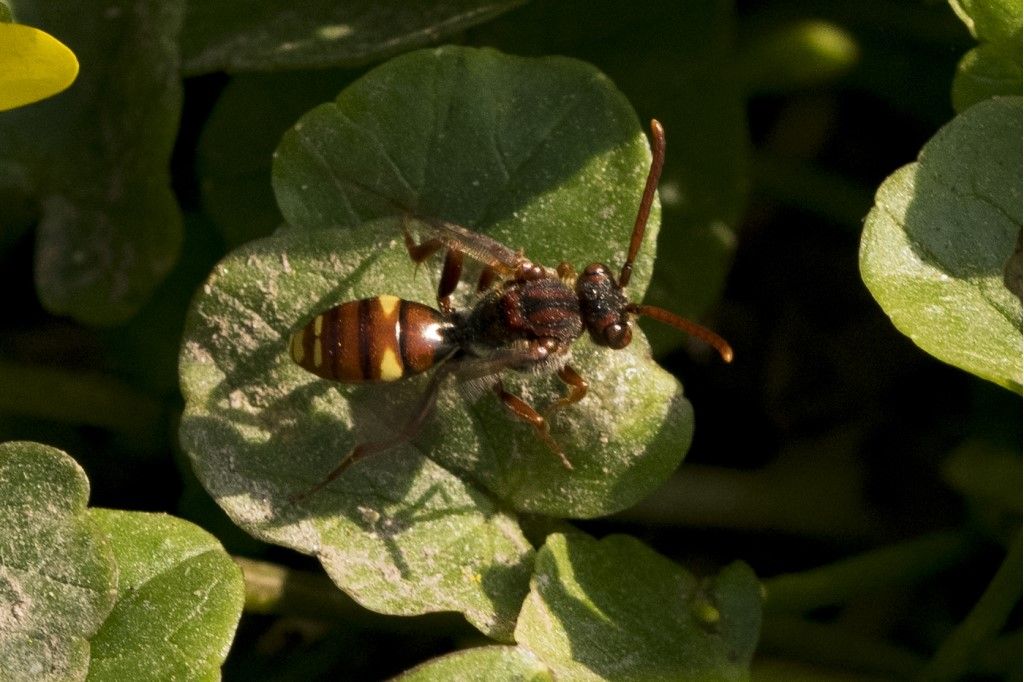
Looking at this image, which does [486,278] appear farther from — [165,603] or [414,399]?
[165,603]

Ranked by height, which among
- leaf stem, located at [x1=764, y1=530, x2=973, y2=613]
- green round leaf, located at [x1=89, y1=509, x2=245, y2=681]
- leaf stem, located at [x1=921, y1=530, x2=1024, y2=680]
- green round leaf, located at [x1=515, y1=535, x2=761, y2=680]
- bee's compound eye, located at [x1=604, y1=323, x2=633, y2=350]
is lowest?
leaf stem, located at [x1=764, y1=530, x2=973, y2=613]

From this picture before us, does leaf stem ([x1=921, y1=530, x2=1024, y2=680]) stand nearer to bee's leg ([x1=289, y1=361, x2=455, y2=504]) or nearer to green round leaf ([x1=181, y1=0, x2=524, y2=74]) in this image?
bee's leg ([x1=289, y1=361, x2=455, y2=504])

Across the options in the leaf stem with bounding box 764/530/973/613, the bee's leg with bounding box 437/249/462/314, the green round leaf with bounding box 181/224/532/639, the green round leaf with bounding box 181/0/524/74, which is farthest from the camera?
the leaf stem with bounding box 764/530/973/613

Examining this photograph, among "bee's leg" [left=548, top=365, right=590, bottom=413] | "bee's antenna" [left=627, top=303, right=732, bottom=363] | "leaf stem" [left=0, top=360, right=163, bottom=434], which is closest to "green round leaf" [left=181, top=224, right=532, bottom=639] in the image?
"bee's leg" [left=548, top=365, right=590, bottom=413]

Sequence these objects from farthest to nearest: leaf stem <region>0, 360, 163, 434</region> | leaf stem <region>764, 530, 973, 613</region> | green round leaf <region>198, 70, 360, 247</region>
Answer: green round leaf <region>198, 70, 360, 247</region>
leaf stem <region>0, 360, 163, 434</region>
leaf stem <region>764, 530, 973, 613</region>

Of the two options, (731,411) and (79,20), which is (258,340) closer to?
(79,20)

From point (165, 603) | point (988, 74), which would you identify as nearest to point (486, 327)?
point (165, 603)

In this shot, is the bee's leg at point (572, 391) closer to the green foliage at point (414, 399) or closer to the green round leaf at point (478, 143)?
the green foliage at point (414, 399)
